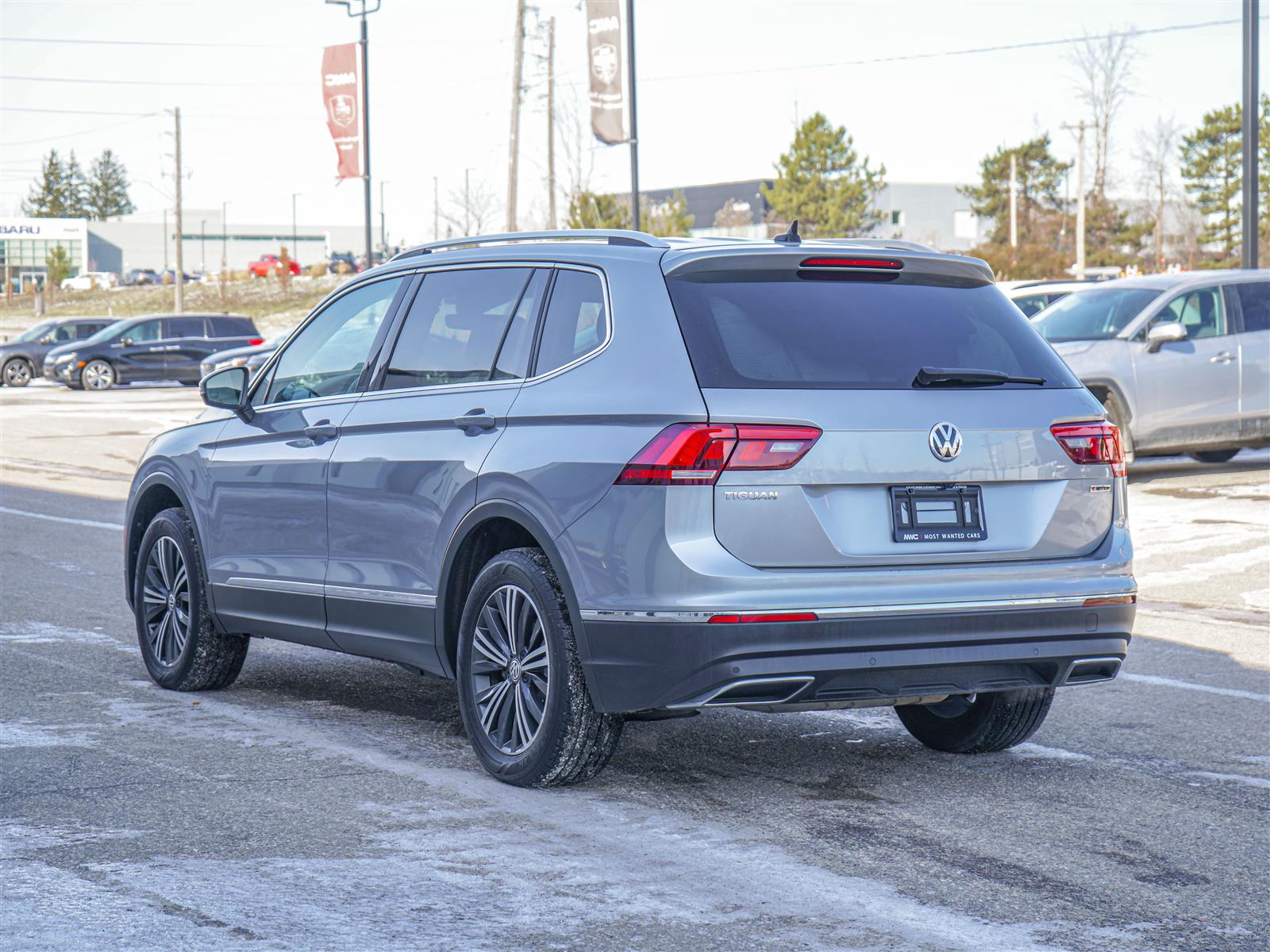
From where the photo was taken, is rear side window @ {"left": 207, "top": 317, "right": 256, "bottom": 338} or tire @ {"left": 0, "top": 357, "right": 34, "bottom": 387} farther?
tire @ {"left": 0, "top": 357, "right": 34, "bottom": 387}

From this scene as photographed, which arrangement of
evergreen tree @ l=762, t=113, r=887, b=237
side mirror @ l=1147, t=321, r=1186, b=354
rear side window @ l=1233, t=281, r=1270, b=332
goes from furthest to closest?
evergreen tree @ l=762, t=113, r=887, b=237 < rear side window @ l=1233, t=281, r=1270, b=332 < side mirror @ l=1147, t=321, r=1186, b=354

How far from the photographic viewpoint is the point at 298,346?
7.18m

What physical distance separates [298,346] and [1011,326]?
120 inches

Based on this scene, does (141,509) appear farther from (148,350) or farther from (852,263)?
(148,350)

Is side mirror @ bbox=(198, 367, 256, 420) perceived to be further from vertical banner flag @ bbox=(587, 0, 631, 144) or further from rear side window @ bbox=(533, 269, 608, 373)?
vertical banner flag @ bbox=(587, 0, 631, 144)

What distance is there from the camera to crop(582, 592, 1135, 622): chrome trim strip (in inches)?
196

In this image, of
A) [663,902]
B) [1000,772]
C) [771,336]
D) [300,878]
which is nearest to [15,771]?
[300,878]

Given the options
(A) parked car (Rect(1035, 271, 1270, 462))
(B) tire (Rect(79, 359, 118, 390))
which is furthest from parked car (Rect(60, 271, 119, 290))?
(A) parked car (Rect(1035, 271, 1270, 462))

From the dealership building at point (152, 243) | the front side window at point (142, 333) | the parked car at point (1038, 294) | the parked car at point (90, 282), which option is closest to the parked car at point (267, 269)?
the parked car at point (90, 282)

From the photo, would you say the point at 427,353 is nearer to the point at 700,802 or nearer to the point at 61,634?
the point at 700,802

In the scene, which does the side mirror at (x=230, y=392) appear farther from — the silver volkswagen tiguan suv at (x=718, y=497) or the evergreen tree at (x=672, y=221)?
the evergreen tree at (x=672, y=221)

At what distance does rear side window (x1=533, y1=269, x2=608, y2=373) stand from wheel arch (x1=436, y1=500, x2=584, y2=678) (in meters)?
0.52

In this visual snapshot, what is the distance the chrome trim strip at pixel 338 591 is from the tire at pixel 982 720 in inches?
77.2

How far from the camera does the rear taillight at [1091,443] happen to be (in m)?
5.49
